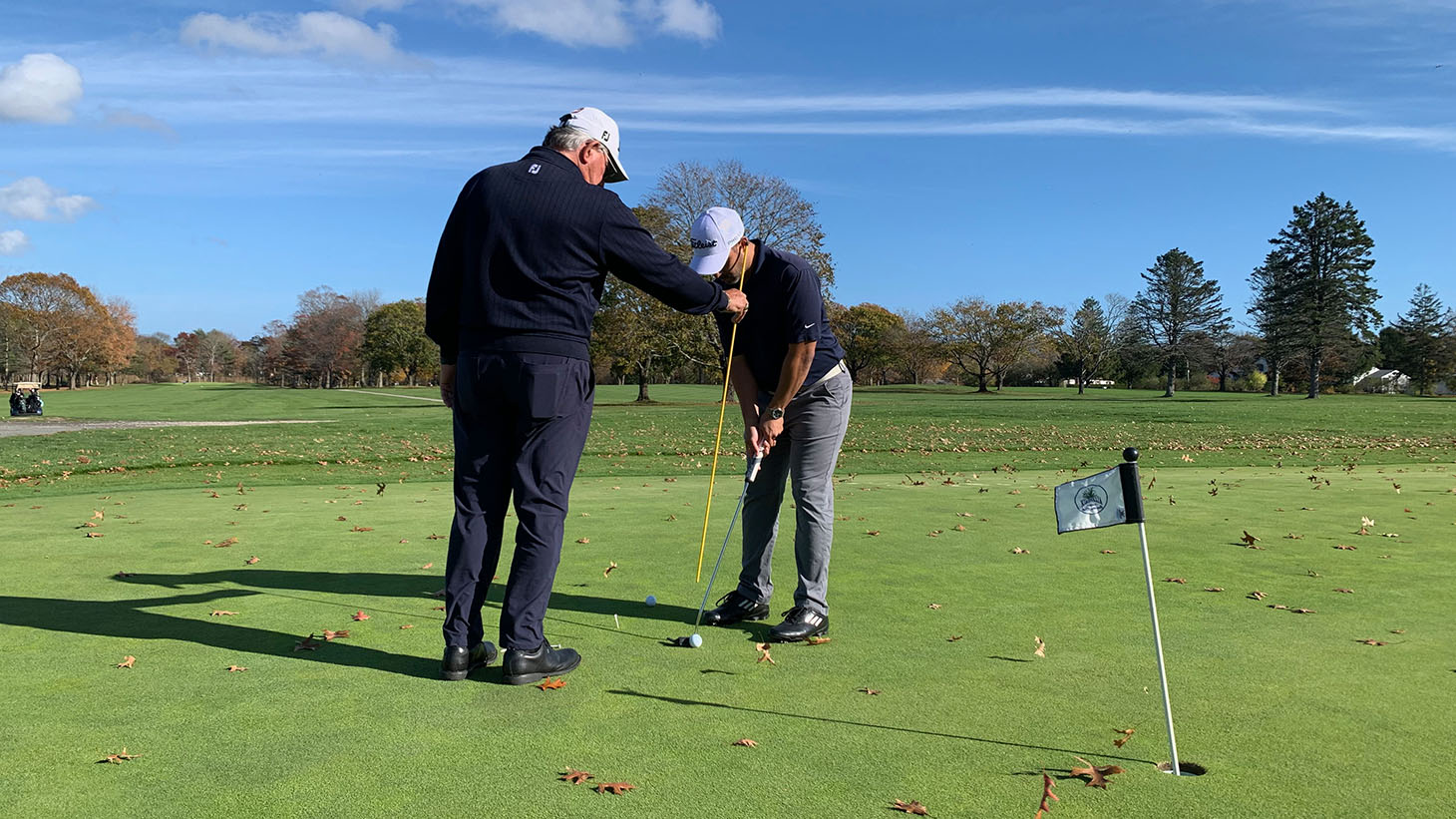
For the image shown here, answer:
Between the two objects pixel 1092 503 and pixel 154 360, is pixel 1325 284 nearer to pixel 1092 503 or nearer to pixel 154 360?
pixel 1092 503

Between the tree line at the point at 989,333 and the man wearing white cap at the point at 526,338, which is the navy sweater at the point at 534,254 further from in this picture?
the tree line at the point at 989,333

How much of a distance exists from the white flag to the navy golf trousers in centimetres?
189

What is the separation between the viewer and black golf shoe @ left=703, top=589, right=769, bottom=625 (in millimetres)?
4996

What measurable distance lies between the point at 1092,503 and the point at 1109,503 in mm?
78

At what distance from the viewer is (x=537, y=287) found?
3971 mm

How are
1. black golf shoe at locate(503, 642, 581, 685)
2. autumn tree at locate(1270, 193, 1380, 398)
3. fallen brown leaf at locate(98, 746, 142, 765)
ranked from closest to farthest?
fallen brown leaf at locate(98, 746, 142, 765)
black golf shoe at locate(503, 642, 581, 685)
autumn tree at locate(1270, 193, 1380, 398)

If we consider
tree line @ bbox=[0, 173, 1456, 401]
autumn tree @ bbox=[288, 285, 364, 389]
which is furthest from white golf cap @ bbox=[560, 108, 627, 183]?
autumn tree @ bbox=[288, 285, 364, 389]

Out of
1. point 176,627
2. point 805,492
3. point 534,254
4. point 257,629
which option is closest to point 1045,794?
point 805,492

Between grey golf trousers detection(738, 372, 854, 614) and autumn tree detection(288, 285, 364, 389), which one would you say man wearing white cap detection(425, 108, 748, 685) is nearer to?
grey golf trousers detection(738, 372, 854, 614)

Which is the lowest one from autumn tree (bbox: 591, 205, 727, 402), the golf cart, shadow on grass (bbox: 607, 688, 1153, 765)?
the golf cart

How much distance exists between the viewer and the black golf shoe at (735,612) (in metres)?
5.00

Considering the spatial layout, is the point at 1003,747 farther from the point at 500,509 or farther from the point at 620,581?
the point at 620,581

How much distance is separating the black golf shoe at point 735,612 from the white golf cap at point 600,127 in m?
2.22

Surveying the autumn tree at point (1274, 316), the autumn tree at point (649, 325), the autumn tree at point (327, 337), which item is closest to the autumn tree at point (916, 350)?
the autumn tree at point (1274, 316)
